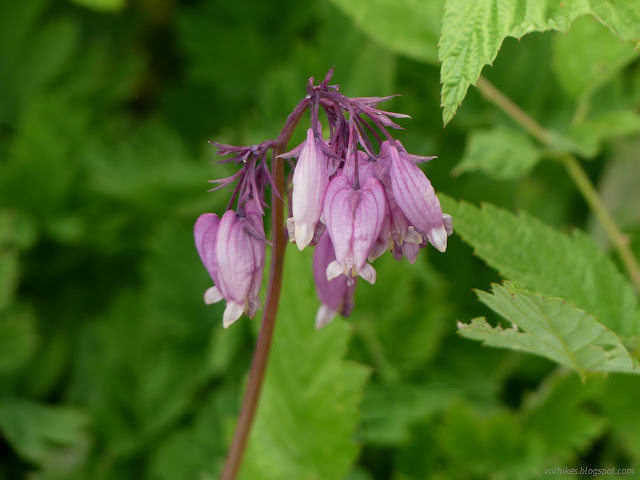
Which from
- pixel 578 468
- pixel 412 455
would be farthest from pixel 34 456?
pixel 578 468

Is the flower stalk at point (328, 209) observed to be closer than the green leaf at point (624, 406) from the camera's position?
Yes

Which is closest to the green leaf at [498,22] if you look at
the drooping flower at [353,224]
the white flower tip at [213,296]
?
the drooping flower at [353,224]

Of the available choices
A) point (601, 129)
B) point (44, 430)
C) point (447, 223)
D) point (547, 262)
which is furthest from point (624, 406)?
point (44, 430)

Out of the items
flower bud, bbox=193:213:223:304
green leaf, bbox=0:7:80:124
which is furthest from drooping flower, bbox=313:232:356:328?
green leaf, bbox=0:7:80:124

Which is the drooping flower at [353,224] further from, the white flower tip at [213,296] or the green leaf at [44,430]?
the green leaf at [44,430]

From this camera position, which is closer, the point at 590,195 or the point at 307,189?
the point at 307,189

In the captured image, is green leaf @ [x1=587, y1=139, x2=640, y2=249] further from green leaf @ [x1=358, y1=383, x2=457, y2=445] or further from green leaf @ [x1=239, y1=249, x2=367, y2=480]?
green leaf @ [x1=239, y1=249, x2=367, y2=480]

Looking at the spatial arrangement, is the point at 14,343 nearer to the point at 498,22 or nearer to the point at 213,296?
the point at 213,296
